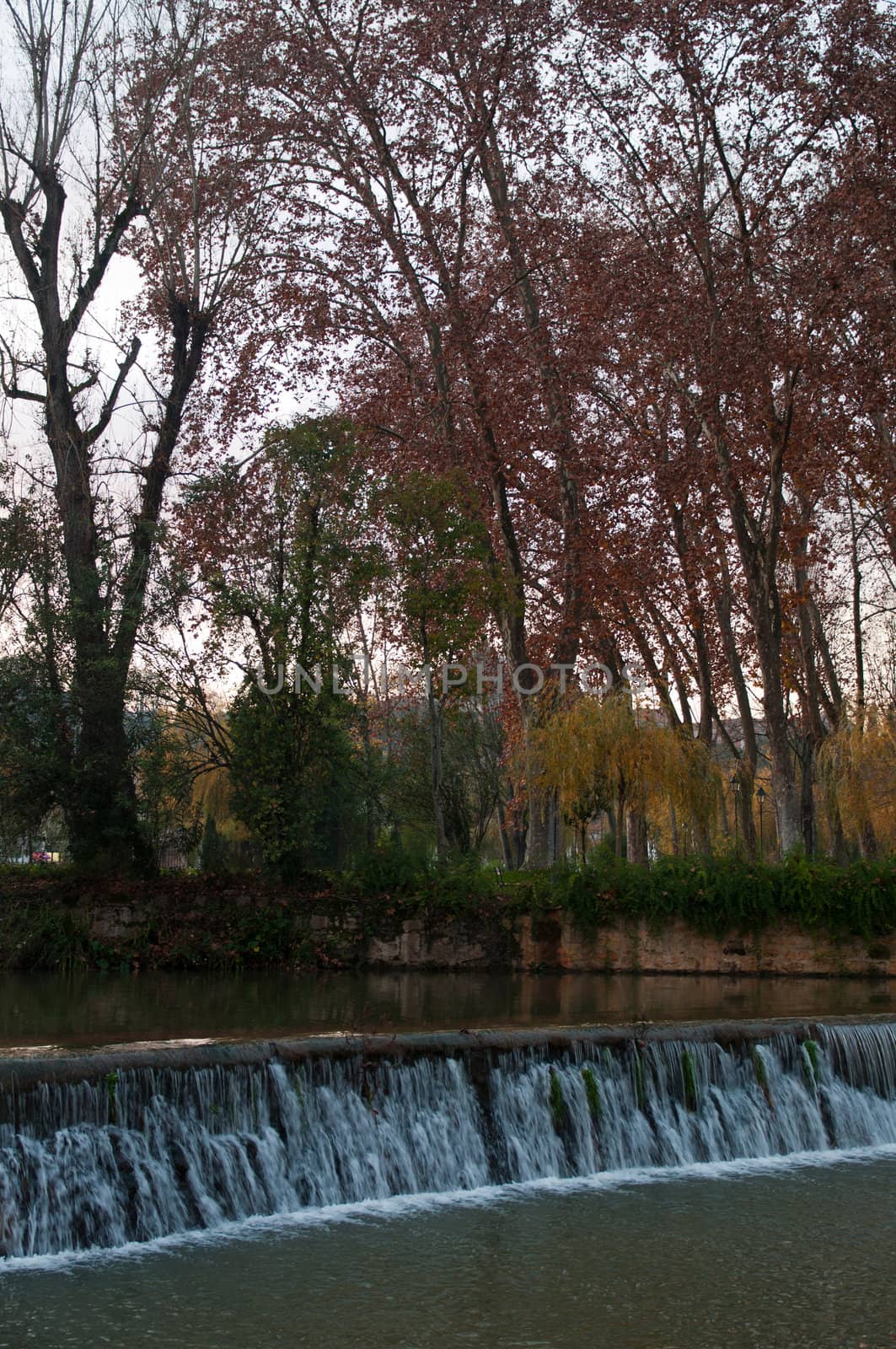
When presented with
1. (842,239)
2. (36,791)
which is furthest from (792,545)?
(36,791)

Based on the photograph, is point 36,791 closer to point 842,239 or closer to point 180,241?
point 180,241

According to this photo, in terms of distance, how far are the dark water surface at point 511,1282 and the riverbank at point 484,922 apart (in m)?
9.06

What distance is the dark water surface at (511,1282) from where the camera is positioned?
20.2 feet

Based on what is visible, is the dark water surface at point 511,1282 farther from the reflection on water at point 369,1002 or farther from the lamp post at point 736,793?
the lamp post at point 736,793

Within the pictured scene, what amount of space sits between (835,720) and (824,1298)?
2648cm

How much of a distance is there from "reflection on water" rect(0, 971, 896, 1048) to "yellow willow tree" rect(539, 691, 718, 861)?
4.91 m

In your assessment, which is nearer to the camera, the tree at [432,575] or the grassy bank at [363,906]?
the grassy bank at [363,906]

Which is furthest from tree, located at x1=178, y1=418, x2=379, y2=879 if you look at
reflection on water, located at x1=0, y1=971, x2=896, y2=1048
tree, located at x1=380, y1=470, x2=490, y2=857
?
reflection on water, located at x1=0, y1=971, x2=896, y2=1048

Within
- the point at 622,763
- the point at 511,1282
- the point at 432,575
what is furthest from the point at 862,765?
the point at 511,1282

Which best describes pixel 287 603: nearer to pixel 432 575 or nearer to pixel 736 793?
pixel 432 575


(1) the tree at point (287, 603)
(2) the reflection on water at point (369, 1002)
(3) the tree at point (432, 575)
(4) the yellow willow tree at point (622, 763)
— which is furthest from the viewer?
(4) the yellow willow tree at point (622, 763)

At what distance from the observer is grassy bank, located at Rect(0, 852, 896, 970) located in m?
17.9

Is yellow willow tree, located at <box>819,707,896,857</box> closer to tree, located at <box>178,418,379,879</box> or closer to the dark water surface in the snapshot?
tree, located at <box>178,418,379,879</box>

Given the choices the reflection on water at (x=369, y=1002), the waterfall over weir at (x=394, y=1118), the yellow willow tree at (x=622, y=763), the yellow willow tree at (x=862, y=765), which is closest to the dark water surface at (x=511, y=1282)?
the waterfall over weir at (x=394, y=1118)
